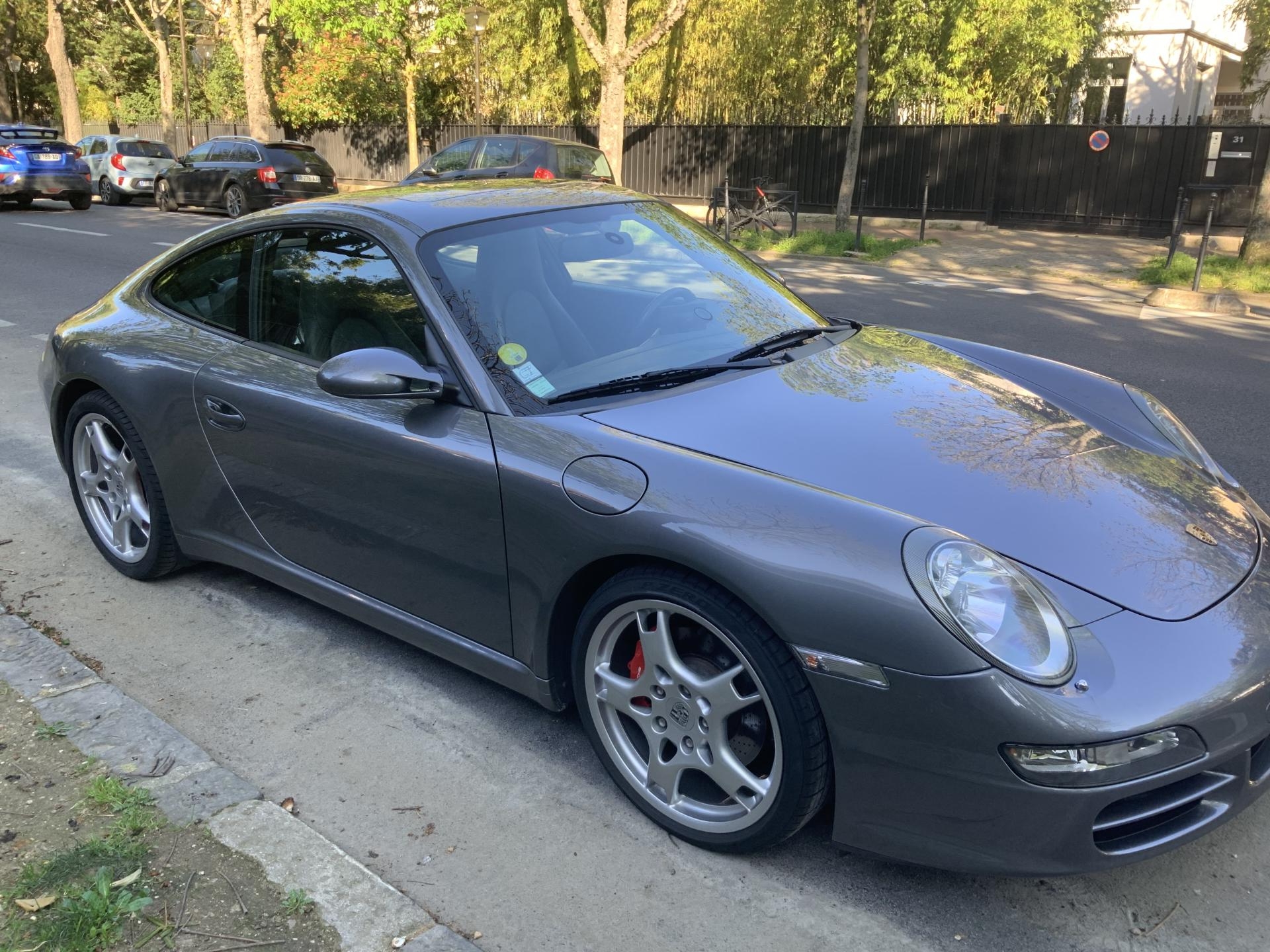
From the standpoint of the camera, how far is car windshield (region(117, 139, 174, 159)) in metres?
25.1

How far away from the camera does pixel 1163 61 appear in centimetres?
2844

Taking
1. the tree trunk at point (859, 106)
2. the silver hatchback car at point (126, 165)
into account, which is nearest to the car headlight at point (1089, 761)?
the tree trunk at point (859, 106)

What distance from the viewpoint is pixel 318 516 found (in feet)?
10.6

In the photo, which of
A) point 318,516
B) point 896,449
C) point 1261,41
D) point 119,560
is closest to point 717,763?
point 896,449

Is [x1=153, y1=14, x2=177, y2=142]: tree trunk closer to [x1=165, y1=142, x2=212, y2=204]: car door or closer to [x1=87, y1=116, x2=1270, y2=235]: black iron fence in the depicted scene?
[x1=165, y1=142, x2=212, y2=204]: car door

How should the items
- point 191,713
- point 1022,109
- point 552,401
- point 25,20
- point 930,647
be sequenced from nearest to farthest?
point 930,647, point 552,401, point 191,713, point 1022,109, point 25,20

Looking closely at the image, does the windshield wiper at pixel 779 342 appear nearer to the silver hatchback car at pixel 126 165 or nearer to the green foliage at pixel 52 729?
the green foliage at pixel 52 729

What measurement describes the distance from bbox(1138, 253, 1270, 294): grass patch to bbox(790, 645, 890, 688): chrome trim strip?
Answer: 11.5 metres

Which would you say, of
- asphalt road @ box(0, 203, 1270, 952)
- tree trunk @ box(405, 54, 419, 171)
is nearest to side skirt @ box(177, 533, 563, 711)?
asphalt road @ box(0, 203, 1270, 952)

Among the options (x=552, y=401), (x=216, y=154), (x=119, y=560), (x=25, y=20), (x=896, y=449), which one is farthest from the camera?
(x=25, y=20)

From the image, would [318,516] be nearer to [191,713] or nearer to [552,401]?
[191,713]

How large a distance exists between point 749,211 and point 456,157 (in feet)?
16.8

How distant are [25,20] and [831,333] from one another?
51.8m

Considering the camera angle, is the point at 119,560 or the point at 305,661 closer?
the point at 305,661
